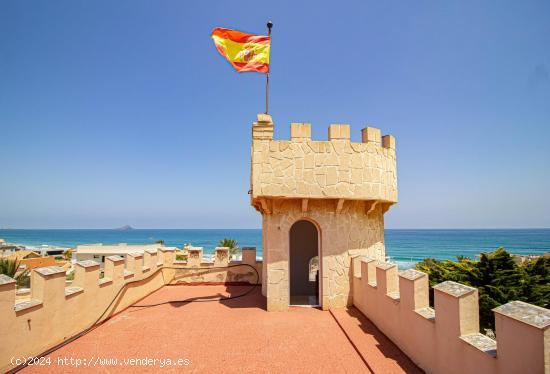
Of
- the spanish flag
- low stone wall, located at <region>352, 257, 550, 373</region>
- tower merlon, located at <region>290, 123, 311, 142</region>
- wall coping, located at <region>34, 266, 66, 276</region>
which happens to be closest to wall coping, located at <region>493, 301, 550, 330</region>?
low stone wall, located at <region>352, 257, 550, 373</region>

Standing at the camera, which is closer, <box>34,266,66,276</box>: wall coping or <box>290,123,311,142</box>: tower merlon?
<box>34,266,66,276</box>: wall coping

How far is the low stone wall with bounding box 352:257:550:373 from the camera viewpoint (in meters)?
3.08

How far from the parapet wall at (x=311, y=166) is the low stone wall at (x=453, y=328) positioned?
2412 millimetres

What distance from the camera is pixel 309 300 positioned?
10461 mm

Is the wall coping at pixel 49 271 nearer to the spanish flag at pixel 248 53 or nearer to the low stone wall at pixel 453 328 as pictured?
the low stone wall at pixel 453 328

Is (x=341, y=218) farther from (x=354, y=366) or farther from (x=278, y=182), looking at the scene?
(x=354, y=366)

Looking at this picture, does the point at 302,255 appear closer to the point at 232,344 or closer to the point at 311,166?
the point at 311,166

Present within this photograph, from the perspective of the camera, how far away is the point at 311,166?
333 inches

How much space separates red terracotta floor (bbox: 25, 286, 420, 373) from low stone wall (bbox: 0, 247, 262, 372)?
36 cm

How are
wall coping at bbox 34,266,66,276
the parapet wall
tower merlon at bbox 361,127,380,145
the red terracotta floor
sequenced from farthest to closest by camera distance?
tower merlon at bbox 361,127,380,145 → the parapet wall → wall coping at bbox 34,266,66,276 → the red terracotta floor

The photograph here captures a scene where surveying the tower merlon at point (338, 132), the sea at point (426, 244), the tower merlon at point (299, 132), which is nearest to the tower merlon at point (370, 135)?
the tower merlon at point (338, 132)

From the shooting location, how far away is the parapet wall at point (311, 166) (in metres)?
8.34

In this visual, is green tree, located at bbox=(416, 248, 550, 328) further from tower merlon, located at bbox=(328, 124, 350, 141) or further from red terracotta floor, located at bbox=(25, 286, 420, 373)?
tower merlon, located at bbox=(328, 124, 350, 141)

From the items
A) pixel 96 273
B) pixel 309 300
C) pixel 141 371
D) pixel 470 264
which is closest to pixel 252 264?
pixel 309 300
